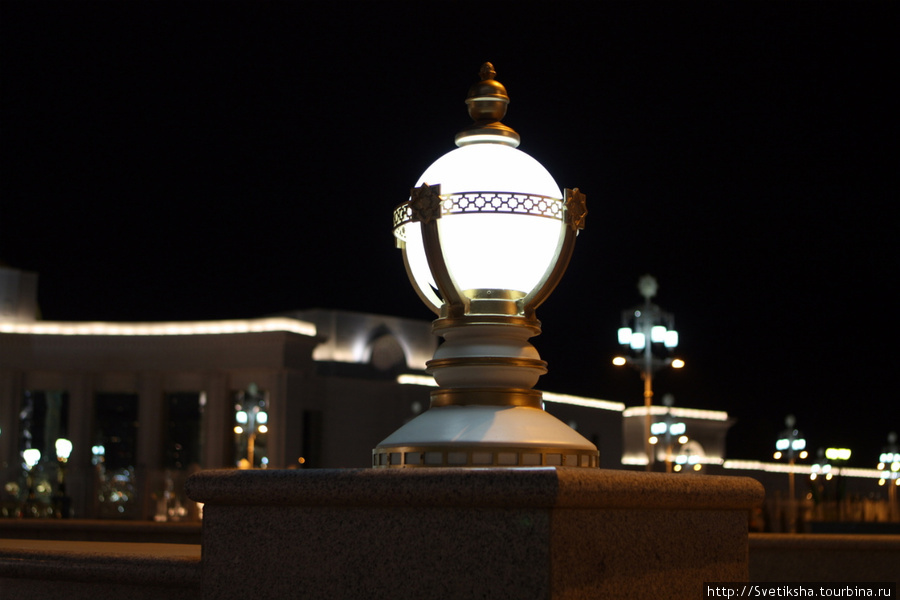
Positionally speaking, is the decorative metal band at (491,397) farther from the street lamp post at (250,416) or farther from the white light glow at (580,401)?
the white light glow at (580,401)

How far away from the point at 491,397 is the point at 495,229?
0.54 m

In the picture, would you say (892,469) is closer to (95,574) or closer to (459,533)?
(95,574)

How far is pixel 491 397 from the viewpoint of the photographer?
Answer: 131 inches

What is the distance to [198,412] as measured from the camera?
4041 cm

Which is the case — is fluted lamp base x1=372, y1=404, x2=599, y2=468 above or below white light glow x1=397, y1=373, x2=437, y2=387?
below

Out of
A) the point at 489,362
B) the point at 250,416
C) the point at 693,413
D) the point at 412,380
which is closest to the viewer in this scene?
the point at 489,362

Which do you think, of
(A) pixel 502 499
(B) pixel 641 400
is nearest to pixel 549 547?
(A) pixel 502 499

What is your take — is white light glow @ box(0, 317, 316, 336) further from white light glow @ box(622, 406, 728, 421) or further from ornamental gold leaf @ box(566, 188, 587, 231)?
ornamental gold leaf @ box(566, 188, 587, 231)

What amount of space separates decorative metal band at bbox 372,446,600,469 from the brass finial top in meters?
1.11

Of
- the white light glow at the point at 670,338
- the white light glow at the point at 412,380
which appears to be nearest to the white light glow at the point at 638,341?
the white light glow at the point at 670,338

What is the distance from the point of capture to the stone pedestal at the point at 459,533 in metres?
2.61

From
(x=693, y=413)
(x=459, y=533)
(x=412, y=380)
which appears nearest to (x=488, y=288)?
(x=459, y=533)

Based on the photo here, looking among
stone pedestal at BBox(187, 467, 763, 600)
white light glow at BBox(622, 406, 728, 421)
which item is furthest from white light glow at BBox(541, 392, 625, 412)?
stone pedestal at BBox(187, 467, 763, 600)

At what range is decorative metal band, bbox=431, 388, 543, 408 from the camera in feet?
10.9
